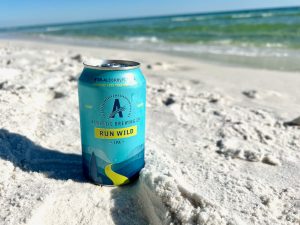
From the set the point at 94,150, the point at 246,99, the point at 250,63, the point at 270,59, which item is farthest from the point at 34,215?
the point at 270,59

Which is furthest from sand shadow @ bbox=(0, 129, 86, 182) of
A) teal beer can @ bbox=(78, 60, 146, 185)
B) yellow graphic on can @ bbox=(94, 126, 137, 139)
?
yellow graphic on can @ bbox=(94, 126, 137, 139)

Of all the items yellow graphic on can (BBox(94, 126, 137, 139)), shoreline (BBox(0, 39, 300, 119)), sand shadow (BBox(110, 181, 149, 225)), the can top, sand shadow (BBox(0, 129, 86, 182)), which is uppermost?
the can top

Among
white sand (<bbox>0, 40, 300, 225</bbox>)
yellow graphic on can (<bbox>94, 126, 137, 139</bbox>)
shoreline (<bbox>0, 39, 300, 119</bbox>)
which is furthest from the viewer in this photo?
shoreline (<bbox>0, 39, 300, 119</bbox>)

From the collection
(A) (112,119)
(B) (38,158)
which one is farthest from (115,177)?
(B) (38,158)

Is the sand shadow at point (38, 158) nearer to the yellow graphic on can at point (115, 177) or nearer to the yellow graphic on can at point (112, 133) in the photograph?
the yellow graphic on can at point (115, 177)

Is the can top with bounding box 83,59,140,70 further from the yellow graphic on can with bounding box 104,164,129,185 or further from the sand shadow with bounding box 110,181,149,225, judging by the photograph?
the sand shadow with bounding box 110,181,149,225

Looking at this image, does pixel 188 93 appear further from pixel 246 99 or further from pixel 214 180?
pixel 214 180

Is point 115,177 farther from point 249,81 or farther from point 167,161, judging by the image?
point 249,81
